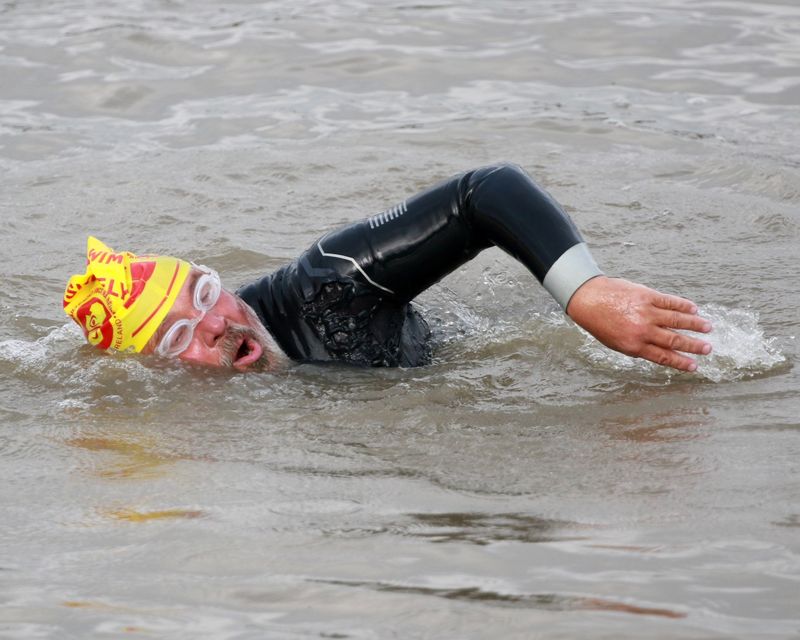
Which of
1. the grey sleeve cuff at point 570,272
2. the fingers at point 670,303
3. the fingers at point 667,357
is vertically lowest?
the fingers at point 667,357

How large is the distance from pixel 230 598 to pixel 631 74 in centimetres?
807

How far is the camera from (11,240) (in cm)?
729

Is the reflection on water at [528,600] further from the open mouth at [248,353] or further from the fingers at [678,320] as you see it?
the open mouth at [248,353]

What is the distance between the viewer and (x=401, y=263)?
14.9ft

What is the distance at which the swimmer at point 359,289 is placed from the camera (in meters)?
4.26

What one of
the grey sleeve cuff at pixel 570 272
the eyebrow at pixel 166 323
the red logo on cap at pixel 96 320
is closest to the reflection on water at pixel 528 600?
the grey sleeve cuff at pixel 570 272

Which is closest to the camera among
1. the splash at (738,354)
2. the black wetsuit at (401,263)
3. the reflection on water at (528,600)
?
the reflection on water at (528,600)

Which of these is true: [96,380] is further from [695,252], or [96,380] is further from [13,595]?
[695,252]

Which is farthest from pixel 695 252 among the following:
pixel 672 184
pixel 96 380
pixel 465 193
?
pixel 96 380

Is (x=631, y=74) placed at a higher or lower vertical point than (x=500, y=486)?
higher

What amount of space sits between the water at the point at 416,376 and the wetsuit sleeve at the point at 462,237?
0.44 meters

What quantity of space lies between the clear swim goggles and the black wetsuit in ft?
0.80

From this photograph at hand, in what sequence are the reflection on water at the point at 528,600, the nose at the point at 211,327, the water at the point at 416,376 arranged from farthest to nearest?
the nose at the point at 211,327 < the water at the point at 416,376 < the reflection on water at the point at 528,600

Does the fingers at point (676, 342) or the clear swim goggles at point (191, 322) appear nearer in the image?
the fingers at point (676, 342)
